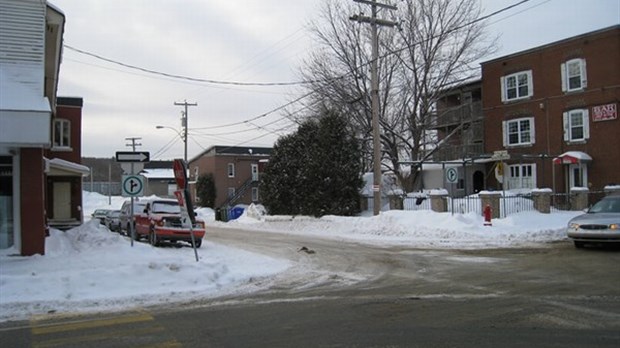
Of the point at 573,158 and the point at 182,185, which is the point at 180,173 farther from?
the point at 573,158

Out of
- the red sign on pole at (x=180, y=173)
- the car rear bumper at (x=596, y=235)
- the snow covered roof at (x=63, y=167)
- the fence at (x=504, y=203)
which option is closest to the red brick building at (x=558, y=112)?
the fence at (x=504, y=203)

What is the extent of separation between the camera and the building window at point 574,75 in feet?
107

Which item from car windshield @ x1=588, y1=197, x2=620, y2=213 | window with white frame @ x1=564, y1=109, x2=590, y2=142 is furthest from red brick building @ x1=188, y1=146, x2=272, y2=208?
car windshield @ x1=588, y1=197, x2=620, y2=213

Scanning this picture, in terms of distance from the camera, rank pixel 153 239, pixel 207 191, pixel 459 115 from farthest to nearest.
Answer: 1. pixel 207 191
2. pixel 459 115
3. pixel 153 239

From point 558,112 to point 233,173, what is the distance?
35.2 meters

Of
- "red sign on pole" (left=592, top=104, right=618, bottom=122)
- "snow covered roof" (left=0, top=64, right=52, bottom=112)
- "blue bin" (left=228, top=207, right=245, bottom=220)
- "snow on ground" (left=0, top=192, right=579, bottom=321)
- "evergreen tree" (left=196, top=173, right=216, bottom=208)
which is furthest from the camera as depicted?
"evergreen tree" (left=196, top=173, right=216, bottom=208)

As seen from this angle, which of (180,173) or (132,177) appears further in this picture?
(132,177)

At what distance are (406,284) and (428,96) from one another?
2509 centimetres

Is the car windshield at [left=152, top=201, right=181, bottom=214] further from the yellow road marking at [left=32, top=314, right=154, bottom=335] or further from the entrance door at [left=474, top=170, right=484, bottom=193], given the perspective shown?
the entrance door at [left=474, top=170, right=484, bottom=193]

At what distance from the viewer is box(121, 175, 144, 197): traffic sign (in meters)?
15.8

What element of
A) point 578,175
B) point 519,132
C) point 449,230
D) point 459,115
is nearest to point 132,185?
point 449,230

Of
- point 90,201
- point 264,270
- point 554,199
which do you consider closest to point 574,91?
point 554,199

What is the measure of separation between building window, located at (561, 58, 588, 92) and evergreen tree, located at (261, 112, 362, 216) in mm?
12795

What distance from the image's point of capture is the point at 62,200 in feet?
92.0
